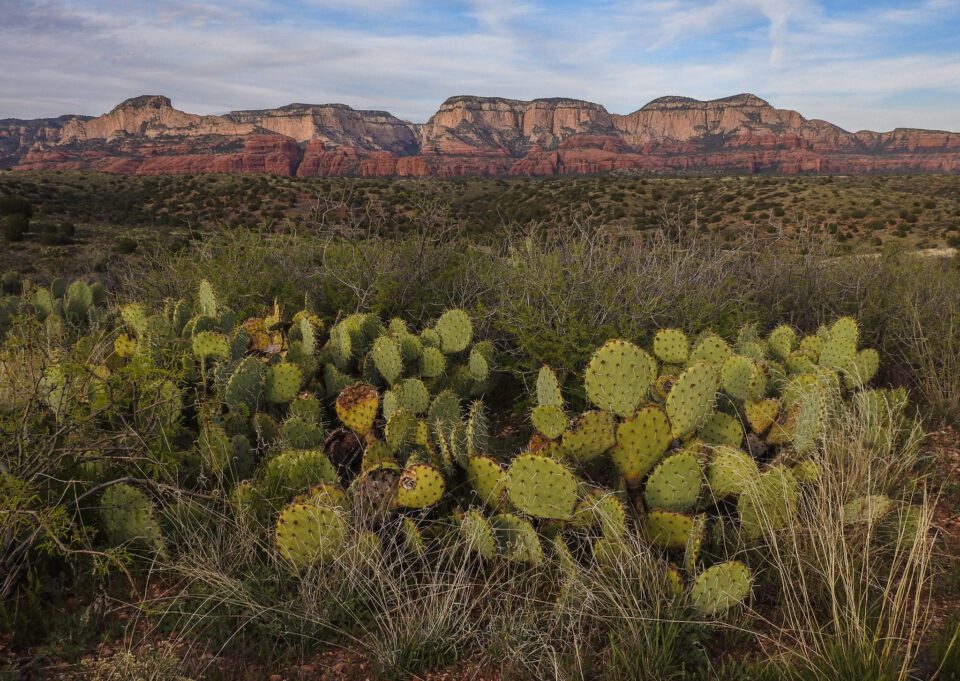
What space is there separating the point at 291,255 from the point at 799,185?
35.5 m

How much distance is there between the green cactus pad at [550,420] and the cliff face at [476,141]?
107 m

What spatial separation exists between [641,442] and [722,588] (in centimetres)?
100

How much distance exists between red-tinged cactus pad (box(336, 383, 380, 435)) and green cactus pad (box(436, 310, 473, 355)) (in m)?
1.34

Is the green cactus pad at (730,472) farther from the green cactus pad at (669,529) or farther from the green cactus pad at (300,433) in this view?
the green cactus pad at (300,433)

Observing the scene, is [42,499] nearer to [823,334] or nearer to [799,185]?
[823,334]

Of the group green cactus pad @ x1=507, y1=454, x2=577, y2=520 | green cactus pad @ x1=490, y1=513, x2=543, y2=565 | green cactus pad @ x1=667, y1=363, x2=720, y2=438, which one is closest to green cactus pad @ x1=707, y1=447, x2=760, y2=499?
green cactus pad @ x1=667, y1=363, x2=720, y2=438

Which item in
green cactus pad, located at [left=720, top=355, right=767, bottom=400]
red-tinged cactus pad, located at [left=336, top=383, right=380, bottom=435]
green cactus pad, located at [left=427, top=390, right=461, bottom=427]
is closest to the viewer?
red-tinged cactus pad, located at [left=336, top=383, right=380, bottom=435]

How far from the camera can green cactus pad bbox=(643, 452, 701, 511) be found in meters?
3.38

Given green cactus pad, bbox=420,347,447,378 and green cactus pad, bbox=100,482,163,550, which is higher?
green cactus pad, bbox=420,347,447,378

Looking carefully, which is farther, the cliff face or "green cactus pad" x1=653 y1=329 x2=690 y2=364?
the cliff face

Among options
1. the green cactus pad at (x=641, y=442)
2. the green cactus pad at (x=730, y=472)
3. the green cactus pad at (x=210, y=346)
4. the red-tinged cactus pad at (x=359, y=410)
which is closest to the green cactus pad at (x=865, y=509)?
the green cactus pad at (x=730, y=472)

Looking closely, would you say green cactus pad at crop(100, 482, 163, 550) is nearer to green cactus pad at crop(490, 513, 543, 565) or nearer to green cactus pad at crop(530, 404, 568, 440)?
green cactus pad at crop(490, 513, 543, 565)

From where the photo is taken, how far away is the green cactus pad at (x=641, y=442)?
3.66m

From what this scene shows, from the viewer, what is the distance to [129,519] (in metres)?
3.28
